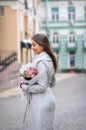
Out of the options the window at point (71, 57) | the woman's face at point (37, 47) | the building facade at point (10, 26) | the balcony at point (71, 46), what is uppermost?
the woman's face at point (37, 47)

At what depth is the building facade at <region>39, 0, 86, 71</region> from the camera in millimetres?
56156

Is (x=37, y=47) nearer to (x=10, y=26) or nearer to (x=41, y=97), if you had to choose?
(x=41, y=97)

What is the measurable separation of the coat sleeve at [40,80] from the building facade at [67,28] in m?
50.0

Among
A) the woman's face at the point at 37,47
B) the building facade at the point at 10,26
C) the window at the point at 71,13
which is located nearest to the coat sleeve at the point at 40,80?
the woman's face at the point at 37,47

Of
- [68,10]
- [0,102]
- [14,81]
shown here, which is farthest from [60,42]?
[0,102]

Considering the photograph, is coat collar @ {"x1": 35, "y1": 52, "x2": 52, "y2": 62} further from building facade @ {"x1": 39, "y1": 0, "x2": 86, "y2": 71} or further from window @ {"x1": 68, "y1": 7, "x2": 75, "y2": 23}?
window @ {"x1": 68, "y1": 7, "x2": 75, "y2": 23}

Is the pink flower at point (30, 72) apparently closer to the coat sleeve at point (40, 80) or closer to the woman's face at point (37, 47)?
the coat sleeve at point (40, 80)

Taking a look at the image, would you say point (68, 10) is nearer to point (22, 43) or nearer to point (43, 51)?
point (22, 43)

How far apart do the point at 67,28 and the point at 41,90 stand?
167ft

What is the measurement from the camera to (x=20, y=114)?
510 inches

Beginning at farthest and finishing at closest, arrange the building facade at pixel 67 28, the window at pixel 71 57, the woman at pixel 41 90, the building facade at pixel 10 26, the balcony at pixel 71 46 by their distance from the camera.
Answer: the window at pixel 71 57 → the building facade at pixel 67 28 → the balcony at pixel 71 46 → the building facade at pixel 10 26 → the woman at pixel 41 90

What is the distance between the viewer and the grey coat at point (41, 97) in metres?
5.93

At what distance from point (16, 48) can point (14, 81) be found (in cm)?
925

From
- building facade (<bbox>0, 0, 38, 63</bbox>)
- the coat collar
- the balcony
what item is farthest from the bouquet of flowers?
the balcony
